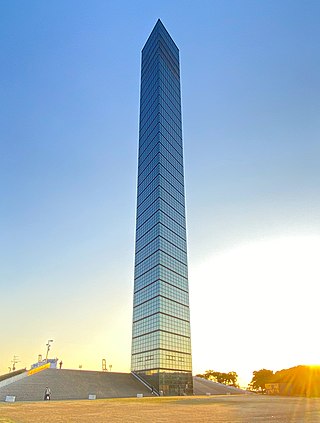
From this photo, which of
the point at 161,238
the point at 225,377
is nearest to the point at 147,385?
the point at 161,238

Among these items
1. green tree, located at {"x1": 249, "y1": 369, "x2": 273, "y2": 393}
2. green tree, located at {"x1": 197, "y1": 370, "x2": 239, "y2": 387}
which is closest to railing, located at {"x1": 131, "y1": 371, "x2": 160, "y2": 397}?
green tree, located at {"x1": 249, "y1": 369, "x2": 273, "y2": 393}

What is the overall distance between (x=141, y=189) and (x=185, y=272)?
92.7ft

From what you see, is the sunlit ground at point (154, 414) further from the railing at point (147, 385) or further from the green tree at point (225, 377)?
the green tree at point (225, 377)

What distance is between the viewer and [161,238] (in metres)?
86.3

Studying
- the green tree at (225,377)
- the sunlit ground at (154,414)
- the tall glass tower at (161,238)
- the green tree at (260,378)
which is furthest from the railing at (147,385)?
the green tree at (225,377)

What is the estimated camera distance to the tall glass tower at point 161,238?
77.4m

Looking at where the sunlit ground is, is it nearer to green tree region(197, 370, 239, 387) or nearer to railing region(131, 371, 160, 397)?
railing region(131, 371, 160, 397)

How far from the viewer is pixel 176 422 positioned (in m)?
14.4

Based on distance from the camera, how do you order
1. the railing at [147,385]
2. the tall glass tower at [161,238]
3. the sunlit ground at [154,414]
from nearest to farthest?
the sunlit ground at [154,414] → the railing at [147,385] → the tall glass tower at [161,238]

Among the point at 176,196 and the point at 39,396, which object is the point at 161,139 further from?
the point at 39,396

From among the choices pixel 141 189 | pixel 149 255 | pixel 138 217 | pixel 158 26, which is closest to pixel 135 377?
pixel 149 255

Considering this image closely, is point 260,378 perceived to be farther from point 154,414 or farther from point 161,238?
point 154,414

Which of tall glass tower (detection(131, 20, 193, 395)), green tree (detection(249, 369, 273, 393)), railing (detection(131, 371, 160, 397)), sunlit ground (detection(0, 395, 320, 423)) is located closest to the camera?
sunlit ground (detection(0, 395, 320, 423))

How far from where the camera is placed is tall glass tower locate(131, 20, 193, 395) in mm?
77438
